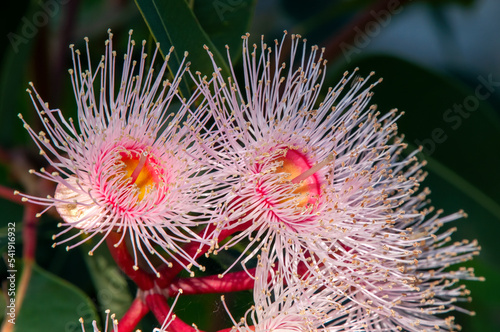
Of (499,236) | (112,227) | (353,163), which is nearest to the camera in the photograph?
(112,227)

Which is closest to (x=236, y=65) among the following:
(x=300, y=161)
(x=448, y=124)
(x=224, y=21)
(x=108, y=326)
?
(x=224, y=21)

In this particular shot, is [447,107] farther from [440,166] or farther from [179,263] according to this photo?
[179,263]

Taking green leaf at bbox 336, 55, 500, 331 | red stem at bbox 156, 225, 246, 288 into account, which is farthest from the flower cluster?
green leaf at bbox 336, 55, 500, 331

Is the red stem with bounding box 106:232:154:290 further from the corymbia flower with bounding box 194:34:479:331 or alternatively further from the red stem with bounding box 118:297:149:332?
the corymbia flower with bounding box 194:34:479:331

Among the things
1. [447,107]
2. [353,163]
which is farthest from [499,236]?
[353,163]

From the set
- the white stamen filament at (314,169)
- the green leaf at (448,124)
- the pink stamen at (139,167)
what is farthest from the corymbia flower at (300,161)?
the green leaf at (448,124)

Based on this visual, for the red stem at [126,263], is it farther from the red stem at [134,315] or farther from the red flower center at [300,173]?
the red flower center at [300,173]

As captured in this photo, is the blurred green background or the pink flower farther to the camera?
the blurred green background
